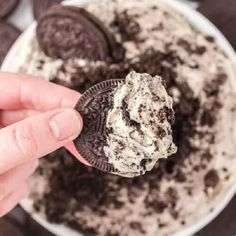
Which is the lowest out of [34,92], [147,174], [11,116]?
[147,174]

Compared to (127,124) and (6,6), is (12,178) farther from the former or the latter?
(6,6)

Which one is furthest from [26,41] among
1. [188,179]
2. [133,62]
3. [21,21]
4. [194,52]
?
[188,179]

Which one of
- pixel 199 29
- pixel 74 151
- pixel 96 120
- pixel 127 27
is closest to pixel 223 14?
pixel 199 29

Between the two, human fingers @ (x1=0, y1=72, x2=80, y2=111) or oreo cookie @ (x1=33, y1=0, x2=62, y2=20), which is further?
oreo cookie @ (x1=33, y1=0, x2=62, y2=20)

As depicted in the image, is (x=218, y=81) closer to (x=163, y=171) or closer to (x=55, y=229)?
(x=163, y=171)

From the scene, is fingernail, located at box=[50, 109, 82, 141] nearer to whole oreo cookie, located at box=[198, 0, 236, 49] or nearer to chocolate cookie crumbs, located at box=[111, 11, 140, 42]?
chocolate cookie crumbs, located at box=[111, 11, 140, 42]

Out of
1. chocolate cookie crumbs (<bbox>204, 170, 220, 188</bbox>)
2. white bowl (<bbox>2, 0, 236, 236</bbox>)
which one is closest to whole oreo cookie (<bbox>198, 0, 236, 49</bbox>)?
white bowl (<bbox>2, 0, 236, 236</bbox>)

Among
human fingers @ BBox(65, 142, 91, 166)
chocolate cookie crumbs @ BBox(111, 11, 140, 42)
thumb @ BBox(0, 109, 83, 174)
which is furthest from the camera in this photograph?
chocolate cookie crumbs @ BBox(111, 11, 140, 42)
